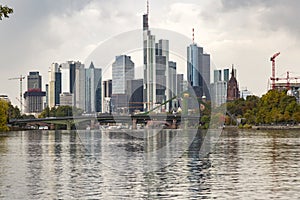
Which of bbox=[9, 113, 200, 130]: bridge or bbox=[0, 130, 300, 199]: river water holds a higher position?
bbox=[9, 113, 200, 130]: bridge

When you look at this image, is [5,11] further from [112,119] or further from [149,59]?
[112,119]

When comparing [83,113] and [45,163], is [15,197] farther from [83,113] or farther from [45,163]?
[83,113]

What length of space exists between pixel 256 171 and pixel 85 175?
9.89 meters

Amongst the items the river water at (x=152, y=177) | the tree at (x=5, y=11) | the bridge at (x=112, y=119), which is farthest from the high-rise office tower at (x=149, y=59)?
the tree at (x=5, y=11)

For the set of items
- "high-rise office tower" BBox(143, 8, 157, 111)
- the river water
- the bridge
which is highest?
"high-rise office tower" BBox(143, 8, 157, 111)

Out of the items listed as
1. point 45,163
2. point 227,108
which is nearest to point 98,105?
point 227,108

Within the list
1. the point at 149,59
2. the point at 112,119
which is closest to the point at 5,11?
the point at 149,59

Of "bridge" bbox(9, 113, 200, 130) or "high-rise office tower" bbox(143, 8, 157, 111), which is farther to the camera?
"bridge" bbox(9, 113, 200, 130)

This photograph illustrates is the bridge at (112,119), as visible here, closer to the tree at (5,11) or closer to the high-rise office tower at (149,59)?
the high-rise office tower at (149,59)

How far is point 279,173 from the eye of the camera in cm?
4044

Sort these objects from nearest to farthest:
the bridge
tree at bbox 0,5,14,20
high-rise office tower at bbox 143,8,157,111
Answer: tree at bbox 0,5,14,20 → high-rise office tower at bbox 143,8,157,111 → the bridge

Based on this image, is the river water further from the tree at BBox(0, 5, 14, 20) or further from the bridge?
the bridge

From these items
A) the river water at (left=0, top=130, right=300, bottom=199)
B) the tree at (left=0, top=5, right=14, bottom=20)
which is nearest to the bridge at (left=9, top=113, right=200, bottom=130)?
the river water at (left=0, top=130, right=300, bottom=199)

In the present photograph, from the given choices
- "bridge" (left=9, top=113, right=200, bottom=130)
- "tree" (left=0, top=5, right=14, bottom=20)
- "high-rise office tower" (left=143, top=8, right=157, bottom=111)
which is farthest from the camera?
"bridge" (left=9, top=113, right=200, bottom=130)
